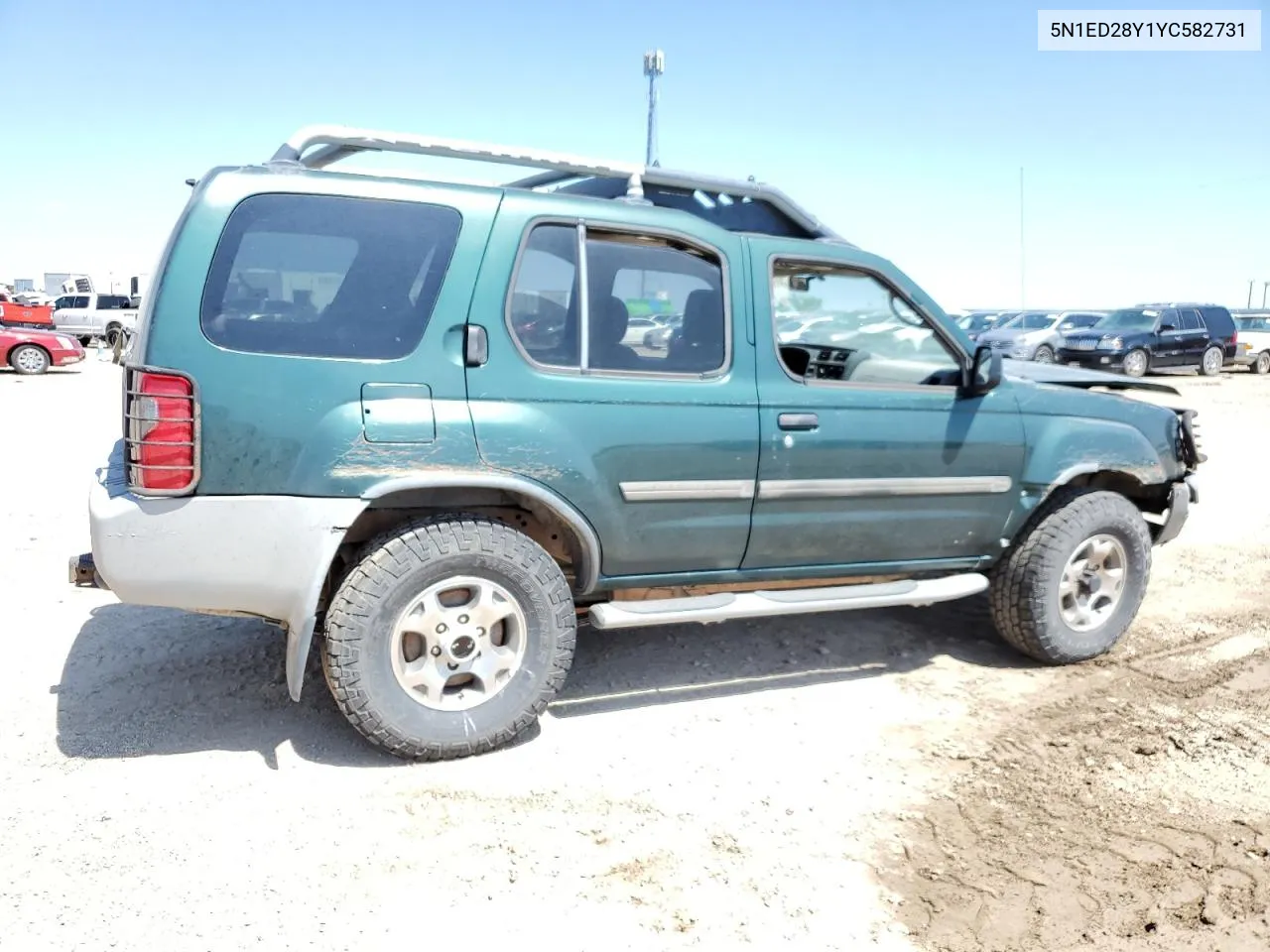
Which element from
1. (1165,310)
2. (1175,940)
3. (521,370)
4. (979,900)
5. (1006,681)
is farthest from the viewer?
(1165,310)

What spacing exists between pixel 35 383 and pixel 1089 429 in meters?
18.3

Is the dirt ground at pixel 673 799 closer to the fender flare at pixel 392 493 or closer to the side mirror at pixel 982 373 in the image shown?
the fender flare at pixel 392 493

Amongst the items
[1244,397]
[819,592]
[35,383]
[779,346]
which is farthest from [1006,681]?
[35,383]

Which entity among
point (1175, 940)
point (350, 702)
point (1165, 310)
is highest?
point (1165, 310)

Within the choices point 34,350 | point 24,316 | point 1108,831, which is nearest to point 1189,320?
point 1108,831

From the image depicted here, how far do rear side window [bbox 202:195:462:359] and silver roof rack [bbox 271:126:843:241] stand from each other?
35 cm

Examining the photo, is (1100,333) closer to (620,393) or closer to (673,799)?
(620,393)

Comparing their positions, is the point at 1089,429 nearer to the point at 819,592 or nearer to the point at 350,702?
the point at 819,592

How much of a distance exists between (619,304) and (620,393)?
0.37 m

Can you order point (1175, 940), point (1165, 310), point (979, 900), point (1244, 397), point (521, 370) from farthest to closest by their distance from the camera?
point (1165, 310), point (1244, 397), point (521, 370), point (979, 900), point (1175, 940)

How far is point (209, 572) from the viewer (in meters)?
3.29

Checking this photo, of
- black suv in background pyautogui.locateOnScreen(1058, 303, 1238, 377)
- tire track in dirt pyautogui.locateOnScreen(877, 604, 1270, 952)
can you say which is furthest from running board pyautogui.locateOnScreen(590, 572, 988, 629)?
black suv in background pyautogui.locateOnScreen(1058, 303, 1238, 377)

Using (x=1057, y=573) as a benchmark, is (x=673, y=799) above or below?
below

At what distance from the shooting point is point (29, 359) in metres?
19.8
